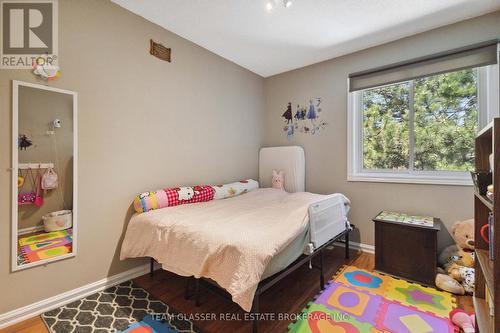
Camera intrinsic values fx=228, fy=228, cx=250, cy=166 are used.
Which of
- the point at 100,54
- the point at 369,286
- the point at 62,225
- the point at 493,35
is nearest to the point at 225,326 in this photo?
the point at 369,286

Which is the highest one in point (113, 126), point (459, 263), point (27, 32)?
point (27, 32)

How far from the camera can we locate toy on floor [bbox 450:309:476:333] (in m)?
1.42

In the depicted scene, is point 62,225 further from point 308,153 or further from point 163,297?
point 308,153

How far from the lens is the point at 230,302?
1.77 meters

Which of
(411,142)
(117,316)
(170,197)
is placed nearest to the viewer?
(117,316)

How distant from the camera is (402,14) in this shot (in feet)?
6.82

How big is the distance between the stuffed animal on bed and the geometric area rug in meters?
1.99

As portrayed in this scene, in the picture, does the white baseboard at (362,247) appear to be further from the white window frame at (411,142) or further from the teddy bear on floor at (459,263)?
the white window frame at (411,142)

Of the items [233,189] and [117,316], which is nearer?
[117,316]

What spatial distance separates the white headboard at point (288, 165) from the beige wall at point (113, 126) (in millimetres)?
1036

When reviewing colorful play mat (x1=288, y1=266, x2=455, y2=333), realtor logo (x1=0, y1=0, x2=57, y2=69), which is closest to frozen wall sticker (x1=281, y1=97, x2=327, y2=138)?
colorful play mat (x1=288, y1=266, x2=455, y2=333)

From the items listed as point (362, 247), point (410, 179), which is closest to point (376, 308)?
point (362, 247)

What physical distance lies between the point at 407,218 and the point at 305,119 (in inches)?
67.6

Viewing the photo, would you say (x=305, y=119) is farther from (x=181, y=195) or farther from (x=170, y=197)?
(x=170, y=197)
